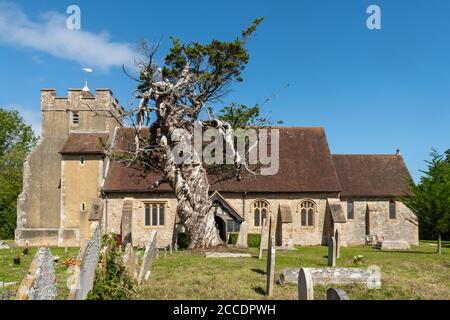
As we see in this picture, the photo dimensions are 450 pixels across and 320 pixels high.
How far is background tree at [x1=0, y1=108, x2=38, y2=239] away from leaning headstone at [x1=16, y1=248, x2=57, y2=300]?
1513 inches

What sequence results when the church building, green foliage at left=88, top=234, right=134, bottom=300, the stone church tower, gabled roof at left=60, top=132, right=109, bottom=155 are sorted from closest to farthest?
green foliage at left=88, top=234, right=134, bottom=300
the church building
the stone church tower
gabled roof at left=60, top=132, right=109, bottom=155

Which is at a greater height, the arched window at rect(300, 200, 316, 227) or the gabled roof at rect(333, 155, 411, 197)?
the gabled roof at rect(333, 155, 411, 197)

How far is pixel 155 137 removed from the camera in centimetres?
2209

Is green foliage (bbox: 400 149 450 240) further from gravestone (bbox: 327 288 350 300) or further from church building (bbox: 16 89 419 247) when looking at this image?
gravestone (bbox: 327 288 350 300)

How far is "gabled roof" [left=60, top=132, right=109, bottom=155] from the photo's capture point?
3103 cm

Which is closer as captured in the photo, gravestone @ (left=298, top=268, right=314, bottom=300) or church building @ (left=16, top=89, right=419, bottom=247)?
gravestone @ (left=298, top=268, right=314, bottom=300)

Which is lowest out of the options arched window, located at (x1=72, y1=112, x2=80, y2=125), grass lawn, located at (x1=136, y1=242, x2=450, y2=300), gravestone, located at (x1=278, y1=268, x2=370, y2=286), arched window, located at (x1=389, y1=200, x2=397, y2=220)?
grass lawn, located at (x1=136, y1=242, x2=450, y2=300)

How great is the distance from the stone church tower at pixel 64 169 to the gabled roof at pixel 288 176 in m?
1.53

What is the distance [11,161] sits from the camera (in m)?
49.9

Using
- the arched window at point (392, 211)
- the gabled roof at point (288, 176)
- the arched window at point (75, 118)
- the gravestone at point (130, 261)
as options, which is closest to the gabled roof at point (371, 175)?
the arched window at point (392, 211)

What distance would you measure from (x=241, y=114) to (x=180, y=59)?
13.0 ft

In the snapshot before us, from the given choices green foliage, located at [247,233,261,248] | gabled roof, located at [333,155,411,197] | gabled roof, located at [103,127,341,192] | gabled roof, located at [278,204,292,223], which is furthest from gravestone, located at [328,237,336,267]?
gabled roof, located at [333,155,411,197]
